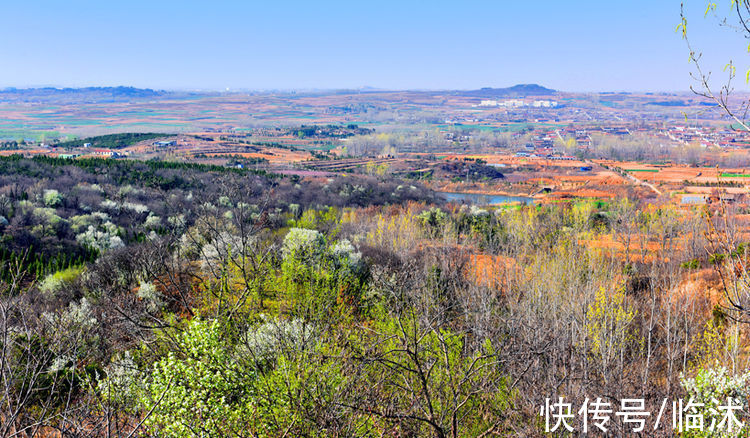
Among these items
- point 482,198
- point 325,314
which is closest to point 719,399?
point 325,314

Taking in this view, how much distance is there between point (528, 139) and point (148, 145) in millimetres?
114342

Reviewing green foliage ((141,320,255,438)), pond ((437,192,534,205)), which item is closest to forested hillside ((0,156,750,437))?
green foliage ((141,320,255,438))

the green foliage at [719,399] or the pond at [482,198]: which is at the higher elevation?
the green foliage at [719,399]

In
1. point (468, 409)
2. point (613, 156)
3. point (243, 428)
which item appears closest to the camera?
point (243, 428)

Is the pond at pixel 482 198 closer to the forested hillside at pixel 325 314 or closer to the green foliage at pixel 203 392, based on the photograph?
the forested hillside at pixel 325 314

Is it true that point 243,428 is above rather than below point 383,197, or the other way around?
above

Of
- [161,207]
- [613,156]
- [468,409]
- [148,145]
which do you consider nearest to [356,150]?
[148,145]

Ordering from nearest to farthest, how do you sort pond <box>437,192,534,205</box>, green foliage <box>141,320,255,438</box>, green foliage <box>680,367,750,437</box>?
green foliage <box>141,320,255,438</box>, green foliage <box>680,367,750,437</box>, pond <box>437,192,534,205</box>

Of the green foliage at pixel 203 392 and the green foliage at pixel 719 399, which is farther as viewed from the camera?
the green foliage at pixel 719 399

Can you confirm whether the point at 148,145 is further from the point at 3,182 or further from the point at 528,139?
the point at 528,139

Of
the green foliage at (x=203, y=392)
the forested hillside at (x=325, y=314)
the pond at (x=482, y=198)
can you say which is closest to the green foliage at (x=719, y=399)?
the forested hillside at (x=325, y=314)

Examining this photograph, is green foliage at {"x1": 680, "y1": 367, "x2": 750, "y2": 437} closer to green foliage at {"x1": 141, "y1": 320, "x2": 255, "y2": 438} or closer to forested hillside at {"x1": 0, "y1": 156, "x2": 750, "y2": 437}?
forested hillside at {"x1": 0, "y1": 156, "x2": 750, "y2": 437}

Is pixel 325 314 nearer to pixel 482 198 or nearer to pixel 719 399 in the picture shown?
pixel 719 399

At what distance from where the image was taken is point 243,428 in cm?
760
